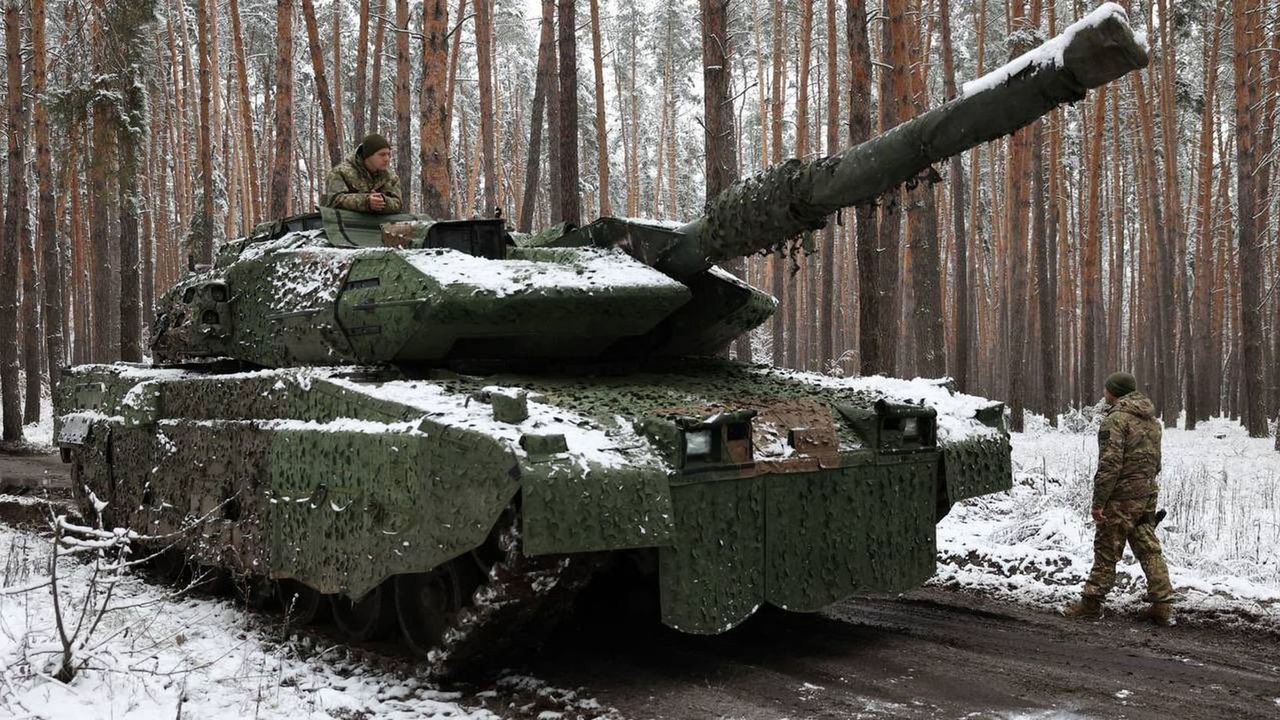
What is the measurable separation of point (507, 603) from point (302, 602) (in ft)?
7.91

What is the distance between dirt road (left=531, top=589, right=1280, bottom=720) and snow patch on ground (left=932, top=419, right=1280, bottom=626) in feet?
1.97

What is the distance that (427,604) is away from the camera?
539 centimetres

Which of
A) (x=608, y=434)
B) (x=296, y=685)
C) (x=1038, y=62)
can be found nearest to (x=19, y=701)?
(x=296, y=685)

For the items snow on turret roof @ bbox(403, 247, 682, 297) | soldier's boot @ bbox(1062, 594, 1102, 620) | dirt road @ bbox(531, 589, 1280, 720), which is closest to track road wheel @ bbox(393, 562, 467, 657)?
dirt road @ bbox(531, 589, 1280, 720)

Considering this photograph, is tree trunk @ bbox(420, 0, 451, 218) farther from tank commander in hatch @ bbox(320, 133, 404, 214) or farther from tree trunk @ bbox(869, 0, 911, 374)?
tree trunk @ bbox(869, 0, 911, 374)

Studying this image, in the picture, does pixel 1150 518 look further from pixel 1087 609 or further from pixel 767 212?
pixel 767 212

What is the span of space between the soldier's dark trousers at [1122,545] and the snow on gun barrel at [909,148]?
2836mm

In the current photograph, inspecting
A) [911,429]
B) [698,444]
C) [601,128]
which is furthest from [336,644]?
[601,128]

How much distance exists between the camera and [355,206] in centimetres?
741

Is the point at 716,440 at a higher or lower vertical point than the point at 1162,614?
higher

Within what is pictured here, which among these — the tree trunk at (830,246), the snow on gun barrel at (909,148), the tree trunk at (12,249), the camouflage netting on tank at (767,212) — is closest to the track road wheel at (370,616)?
the snow on gun barrel at (909,148)

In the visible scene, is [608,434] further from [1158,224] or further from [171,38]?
[171,38]

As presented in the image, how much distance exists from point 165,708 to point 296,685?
80 cm

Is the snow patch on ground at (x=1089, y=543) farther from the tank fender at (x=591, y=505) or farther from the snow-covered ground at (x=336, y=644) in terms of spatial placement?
the tank fender at (x=591, y=505)
